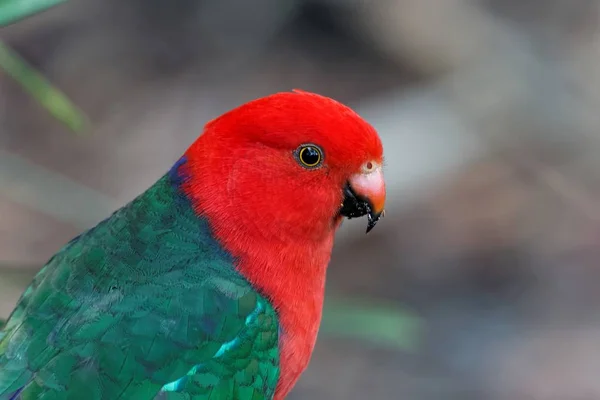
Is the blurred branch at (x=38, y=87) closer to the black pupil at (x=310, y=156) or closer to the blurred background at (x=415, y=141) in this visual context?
the black pupil at (x=310, y=156)

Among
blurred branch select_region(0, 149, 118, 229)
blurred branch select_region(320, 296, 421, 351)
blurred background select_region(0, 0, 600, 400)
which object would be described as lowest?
blurred branch select_region(320, 296, 421, 351)

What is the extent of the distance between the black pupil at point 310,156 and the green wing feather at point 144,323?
1.32 feet

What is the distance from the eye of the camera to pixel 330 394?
509cm

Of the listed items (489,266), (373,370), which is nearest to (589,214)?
(489,266)

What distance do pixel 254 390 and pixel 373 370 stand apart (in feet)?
9.88

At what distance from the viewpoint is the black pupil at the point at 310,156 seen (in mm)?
2527

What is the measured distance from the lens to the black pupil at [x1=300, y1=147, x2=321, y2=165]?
2527mm

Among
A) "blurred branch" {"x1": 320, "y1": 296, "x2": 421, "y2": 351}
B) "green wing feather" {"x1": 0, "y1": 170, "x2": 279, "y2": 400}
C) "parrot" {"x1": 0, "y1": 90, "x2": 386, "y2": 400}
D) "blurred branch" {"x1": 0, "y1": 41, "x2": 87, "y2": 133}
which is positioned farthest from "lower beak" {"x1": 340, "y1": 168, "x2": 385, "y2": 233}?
"blurred branch" {"x1": 0, "y1": 41, "x2": 87, "y2": 133}

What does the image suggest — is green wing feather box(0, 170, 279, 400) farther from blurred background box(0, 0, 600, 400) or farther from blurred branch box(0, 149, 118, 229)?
blurred background box(0, 0, 600, 400)

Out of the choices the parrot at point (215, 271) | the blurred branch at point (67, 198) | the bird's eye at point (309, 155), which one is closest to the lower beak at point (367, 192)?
the parrot at point (215, 271)

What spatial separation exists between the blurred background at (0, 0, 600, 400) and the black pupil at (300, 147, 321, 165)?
2.35 metres

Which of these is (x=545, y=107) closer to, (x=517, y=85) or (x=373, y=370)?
(x=517, y=85)

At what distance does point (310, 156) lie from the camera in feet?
8.32

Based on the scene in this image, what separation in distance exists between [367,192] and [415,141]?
2464 millimetres
